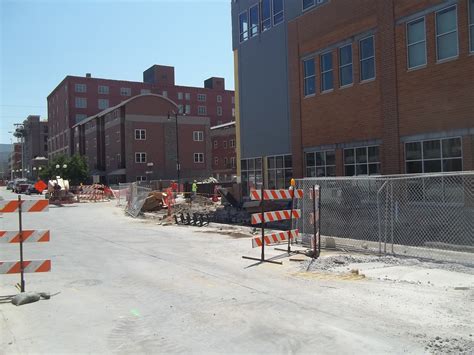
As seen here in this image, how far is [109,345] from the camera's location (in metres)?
5.75

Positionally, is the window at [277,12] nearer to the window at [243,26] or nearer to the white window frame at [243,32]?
the white window frame at [243,32]

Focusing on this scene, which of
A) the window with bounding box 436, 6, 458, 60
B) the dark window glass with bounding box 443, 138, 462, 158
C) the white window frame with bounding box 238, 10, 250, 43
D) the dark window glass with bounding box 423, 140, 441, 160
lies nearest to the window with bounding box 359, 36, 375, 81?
the window with bounding box 436, 6, 458, 60

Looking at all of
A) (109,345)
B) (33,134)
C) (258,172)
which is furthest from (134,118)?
(33,134)

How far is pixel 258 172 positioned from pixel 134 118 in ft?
146

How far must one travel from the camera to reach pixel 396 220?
13203 millimetres

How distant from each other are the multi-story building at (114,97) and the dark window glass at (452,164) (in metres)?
77.8

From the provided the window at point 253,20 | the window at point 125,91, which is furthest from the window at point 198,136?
the window at point 253,20

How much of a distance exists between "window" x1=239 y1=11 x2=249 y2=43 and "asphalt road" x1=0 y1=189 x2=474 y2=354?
79.0 feet

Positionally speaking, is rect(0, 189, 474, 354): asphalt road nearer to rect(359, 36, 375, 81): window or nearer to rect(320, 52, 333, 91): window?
rect(359, 36, 375, 81): window

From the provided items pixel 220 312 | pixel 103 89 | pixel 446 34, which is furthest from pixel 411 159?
pixel 103 89

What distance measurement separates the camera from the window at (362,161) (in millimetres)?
22734

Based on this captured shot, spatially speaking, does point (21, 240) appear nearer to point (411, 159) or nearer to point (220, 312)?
point (220, 312)

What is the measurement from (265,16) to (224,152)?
199ft

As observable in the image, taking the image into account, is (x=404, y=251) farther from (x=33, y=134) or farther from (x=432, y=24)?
(x=33, y=134)
